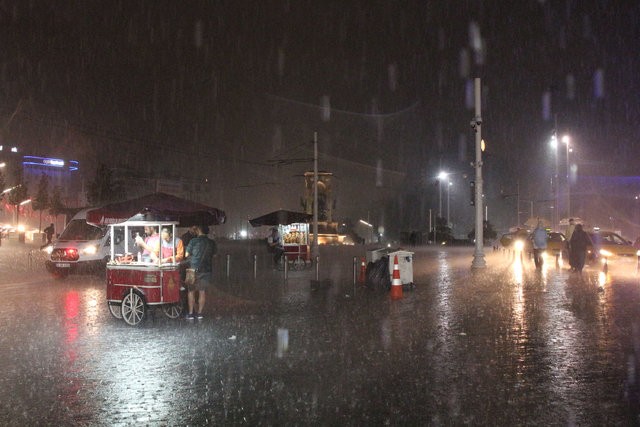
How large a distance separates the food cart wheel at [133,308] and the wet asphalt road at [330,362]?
0.23 meters

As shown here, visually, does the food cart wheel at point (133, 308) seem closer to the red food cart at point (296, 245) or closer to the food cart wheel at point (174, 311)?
the food cart wheel at point (174, 311)

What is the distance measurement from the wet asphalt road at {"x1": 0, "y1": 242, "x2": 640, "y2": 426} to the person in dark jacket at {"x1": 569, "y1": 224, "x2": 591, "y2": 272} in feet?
22.9

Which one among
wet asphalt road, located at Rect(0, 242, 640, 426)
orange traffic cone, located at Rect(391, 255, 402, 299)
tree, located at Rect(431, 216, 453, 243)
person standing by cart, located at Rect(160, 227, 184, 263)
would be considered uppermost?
tree, located at Rect(431, 216, 453, 243)

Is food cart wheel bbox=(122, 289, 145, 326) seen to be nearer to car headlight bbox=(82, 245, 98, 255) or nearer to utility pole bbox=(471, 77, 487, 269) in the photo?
car headlight bbox=(82, 245, 98, 255)

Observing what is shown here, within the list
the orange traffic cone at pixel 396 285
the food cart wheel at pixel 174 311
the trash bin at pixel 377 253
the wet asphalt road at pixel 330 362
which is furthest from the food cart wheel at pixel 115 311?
the trash bin at pixel 377 253

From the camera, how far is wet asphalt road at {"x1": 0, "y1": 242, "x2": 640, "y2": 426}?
17.9ft

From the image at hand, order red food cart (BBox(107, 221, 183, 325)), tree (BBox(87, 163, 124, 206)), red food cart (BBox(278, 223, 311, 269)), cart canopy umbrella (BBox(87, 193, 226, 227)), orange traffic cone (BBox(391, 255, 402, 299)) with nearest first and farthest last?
red food cart (BBox(107, 221, 183, 325)) → orange traffic cone (BBox(391, 255, 402, 299)) → cart canopy umbrella (BBox(87, 193, 226, 227)) → red food cart (BBox(278, 223, 311, 269)) → tree (BBox(87, 163, 124, 206))

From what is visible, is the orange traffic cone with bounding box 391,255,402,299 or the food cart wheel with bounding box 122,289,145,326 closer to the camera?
the food cart wheel with bounding box 122,289,145,326

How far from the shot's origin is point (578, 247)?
20.9 m

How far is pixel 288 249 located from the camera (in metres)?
25.4

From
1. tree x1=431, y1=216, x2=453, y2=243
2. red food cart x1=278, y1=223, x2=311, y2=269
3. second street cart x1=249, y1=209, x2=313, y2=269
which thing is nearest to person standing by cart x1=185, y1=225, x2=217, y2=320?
red food cart x1=278, y1=223, x2=311, y2=269

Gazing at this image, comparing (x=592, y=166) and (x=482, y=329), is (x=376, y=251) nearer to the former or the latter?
(x=482, y=329)

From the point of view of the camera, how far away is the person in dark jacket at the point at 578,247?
20.7 meters

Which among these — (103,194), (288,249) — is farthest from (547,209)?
(288,249)
